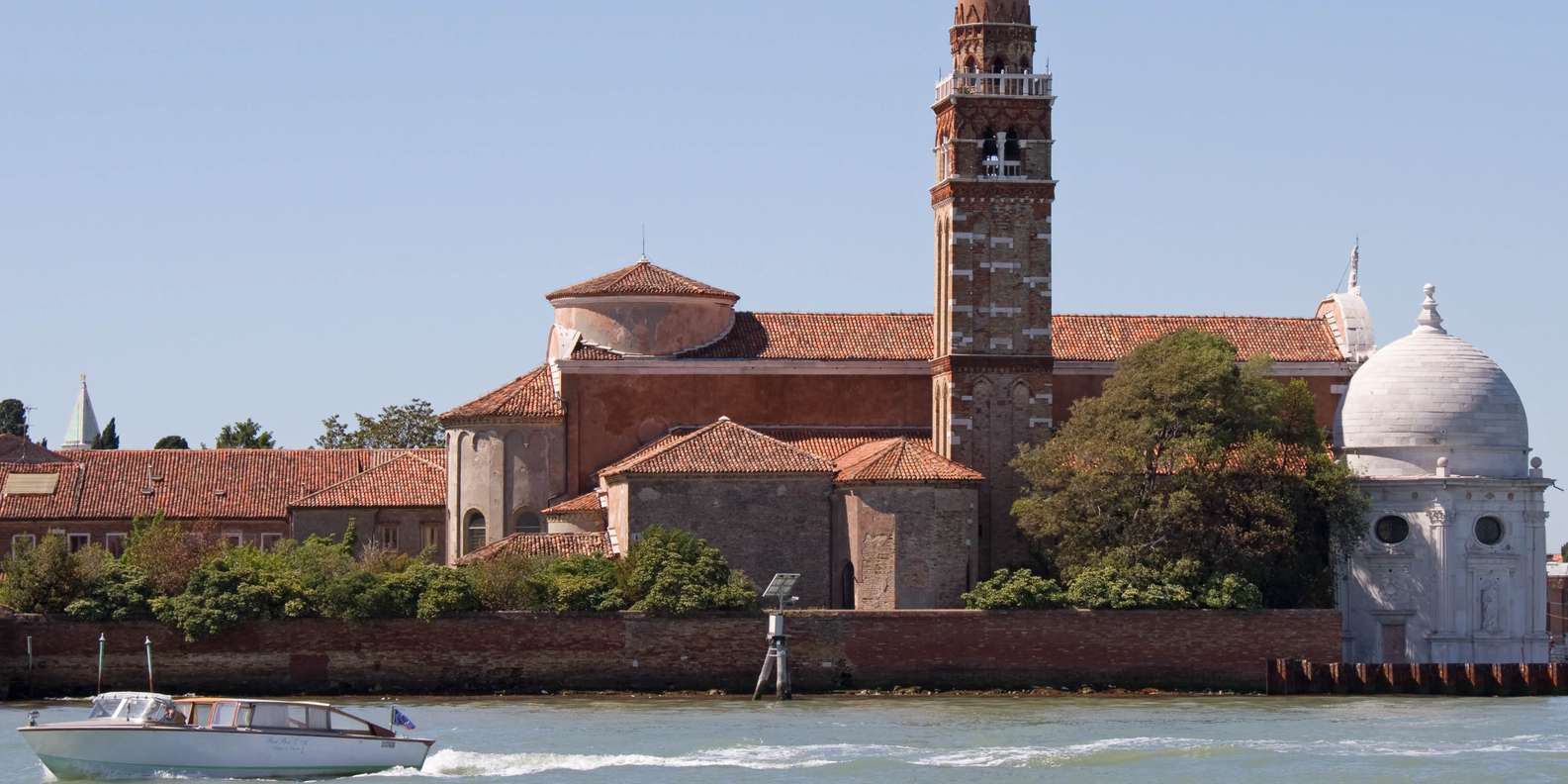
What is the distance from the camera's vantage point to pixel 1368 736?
50375 millimetres

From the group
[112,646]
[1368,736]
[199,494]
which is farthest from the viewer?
[199,494]

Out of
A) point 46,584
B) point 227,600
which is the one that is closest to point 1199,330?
point 227,600

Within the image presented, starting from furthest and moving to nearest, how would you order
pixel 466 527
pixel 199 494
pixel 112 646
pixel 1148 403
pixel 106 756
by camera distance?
1. pixel 199 494
2. pixel 466 527
3. pixel 1148 403
4. pixel 112 646
5. pixel 106 756

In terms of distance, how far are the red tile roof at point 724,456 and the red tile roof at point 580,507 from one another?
136 centimetres

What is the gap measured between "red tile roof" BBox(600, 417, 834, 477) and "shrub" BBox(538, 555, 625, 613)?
8.47 ft

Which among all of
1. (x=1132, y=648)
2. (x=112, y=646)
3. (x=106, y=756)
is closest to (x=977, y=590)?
(x=1132, y=648)

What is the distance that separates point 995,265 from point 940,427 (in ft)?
12.2

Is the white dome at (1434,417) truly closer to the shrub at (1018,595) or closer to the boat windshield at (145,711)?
the shrub at (1018,595)

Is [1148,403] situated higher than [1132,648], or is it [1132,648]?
[1148,403]

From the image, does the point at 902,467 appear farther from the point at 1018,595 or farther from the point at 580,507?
the point at 580,507

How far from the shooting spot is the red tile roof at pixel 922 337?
68062mm

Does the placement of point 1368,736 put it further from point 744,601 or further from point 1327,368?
point 1327,368

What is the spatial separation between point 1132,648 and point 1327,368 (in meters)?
12.3

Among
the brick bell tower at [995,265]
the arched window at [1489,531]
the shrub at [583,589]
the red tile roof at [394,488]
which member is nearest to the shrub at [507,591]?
the shrub at [583,589]
